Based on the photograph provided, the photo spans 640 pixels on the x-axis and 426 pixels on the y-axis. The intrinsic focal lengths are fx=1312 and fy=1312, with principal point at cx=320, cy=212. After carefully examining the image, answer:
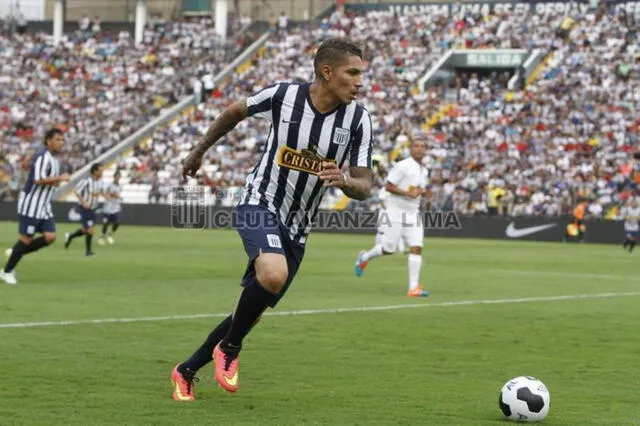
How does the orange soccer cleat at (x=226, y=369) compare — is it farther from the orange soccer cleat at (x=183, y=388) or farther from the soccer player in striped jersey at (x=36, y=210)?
the soccer player in striped jersey at (x=36, y=210)

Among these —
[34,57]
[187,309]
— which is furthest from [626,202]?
[34,57]

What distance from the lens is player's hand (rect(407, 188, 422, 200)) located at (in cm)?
2006

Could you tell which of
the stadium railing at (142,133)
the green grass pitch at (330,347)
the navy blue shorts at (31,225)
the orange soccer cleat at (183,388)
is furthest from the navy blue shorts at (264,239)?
the stadium railing at (142,133)

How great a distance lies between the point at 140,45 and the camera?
216ft

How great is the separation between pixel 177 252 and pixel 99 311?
53.4 feet

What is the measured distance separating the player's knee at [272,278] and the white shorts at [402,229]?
11261 mm

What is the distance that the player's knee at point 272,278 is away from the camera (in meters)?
8.74

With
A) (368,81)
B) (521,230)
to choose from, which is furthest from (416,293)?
(368,81)

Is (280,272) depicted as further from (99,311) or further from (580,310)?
(580,310)

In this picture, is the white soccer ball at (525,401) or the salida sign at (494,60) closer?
the white soccer ball at (525,401)

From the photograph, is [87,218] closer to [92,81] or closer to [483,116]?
[483,116]

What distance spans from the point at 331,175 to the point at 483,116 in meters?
44.7

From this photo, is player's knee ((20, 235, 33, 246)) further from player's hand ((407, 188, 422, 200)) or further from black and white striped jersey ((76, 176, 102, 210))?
black and white striped jersey ((76, 176, 102, 210))

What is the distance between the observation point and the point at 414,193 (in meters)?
20.1
